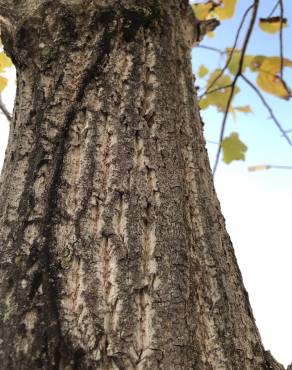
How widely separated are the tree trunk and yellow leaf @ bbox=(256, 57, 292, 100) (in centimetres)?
46

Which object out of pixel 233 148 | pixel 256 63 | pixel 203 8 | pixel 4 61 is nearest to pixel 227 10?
pixel 203 8

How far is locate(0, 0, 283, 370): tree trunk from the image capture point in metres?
0.63

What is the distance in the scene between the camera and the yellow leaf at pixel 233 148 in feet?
5.46

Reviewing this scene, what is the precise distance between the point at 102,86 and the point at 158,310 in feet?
1.72

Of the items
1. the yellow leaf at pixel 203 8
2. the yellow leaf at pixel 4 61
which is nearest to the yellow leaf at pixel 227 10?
the yellow leaf at pixel 203 8

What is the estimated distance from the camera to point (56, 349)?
0.60 m

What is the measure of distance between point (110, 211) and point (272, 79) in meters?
0.96

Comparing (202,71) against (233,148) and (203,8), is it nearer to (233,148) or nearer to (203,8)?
(203,8)

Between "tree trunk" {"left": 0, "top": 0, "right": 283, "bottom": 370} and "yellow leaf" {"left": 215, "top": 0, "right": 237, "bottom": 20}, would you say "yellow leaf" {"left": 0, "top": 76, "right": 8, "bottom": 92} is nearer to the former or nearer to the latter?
"tree trunk" {"left": 0, "top": 0, "right": 283, "bottom": 370}

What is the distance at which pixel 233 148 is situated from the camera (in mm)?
1674

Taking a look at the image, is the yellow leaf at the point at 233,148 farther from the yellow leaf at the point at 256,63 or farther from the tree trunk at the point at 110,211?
the tree trunk at the point at 110,211

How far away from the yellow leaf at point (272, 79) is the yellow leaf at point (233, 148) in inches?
10.1

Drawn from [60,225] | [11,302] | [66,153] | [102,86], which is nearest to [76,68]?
[102,86]

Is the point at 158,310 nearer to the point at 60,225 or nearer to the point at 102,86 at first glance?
the point at 60,225
